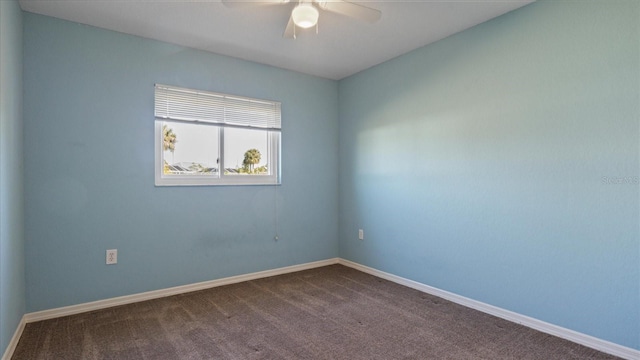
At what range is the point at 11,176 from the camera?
2162 mm

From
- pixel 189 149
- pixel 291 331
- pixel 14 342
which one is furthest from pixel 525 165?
pixel 14 342

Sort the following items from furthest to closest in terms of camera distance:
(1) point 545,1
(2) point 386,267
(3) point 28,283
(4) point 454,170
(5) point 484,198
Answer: (2) point 386,267, (4) point 454,170, (5) point 484,198, (3) point 28,283, (1) point 545,1

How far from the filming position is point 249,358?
6.59ft

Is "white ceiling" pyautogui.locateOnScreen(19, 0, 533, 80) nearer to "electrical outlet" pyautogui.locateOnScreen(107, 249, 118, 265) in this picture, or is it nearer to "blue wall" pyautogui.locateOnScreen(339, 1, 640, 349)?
"blue wall" pyautogui.locateOnScreen(339, 1, 640, 349)

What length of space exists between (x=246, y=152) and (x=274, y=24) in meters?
1.41

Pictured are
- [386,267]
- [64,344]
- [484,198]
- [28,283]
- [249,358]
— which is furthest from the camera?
[386,267]

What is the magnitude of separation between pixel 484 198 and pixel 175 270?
9.37ft

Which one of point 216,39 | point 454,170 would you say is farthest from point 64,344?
point 454,170

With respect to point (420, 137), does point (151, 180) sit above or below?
below

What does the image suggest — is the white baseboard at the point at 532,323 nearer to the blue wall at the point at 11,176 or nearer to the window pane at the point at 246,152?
the window pane at the point at 246,152

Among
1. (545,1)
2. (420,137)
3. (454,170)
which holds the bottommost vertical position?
(454,170)

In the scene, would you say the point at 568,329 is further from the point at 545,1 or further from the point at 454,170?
the point at 545,1

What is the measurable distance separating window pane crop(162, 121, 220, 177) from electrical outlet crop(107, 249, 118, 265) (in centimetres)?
80

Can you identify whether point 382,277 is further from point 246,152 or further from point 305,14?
point 305,14
